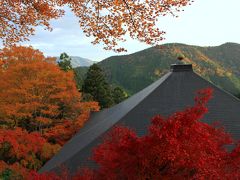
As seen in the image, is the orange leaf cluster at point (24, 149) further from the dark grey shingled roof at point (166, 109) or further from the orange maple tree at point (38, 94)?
the dark grey shingled roof at point (166, 109)

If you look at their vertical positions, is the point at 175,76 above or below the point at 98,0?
below

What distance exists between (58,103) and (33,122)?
2283 millimetres

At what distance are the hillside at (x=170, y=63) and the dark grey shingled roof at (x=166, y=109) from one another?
77.9m

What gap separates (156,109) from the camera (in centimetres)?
1362

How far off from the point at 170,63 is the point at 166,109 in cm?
9417

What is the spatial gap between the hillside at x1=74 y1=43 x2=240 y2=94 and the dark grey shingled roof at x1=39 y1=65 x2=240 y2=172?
255 ft

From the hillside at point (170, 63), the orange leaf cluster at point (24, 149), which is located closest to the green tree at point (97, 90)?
the orange leaf cluster at point (24, 149)

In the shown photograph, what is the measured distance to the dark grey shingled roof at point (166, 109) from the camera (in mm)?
12661

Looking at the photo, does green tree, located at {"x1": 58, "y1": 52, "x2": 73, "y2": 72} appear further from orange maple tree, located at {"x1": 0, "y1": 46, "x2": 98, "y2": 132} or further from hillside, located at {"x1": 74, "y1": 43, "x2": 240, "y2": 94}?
hillside, located at {"x1": 74, "y1": 43, "x2": 240, "y2": 94}

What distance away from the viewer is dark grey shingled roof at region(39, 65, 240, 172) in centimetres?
1266

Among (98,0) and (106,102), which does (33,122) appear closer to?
(106,102)

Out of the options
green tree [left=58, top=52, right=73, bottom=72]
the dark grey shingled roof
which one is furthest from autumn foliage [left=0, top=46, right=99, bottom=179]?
green tree [left=58, top=52, right=73, bottom=72]

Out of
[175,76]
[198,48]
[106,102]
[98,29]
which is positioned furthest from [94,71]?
[198,48]

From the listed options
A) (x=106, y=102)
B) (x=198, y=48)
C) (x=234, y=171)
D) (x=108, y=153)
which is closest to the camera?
(x=108, y=153)
